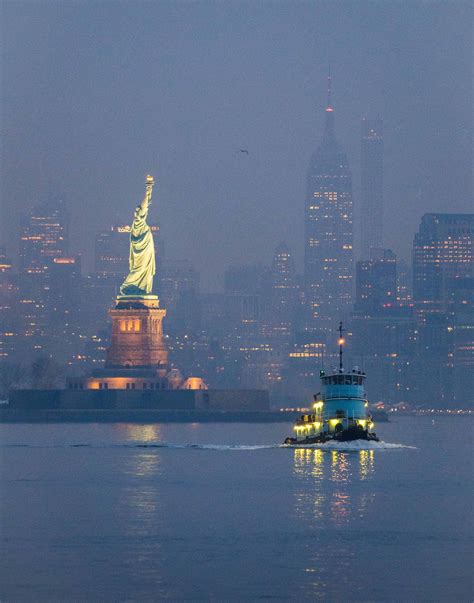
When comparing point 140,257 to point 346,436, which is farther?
point 140,257

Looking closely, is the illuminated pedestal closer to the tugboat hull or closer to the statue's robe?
the statue's robe

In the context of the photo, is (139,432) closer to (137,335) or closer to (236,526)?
(137,335)

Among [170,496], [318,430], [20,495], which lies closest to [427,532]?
[170,496]

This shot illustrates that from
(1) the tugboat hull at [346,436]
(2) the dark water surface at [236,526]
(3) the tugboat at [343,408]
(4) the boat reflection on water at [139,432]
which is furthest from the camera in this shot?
(4) the boat reflection on water at [139,432]

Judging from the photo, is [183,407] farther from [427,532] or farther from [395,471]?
[427,532]

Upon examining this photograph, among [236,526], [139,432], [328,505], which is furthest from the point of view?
[139,432]

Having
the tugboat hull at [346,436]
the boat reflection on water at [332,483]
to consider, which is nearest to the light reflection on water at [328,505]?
the boat reflection on water at [332,483]

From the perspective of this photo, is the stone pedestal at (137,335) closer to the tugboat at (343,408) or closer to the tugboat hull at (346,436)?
the tugboat hull at (346,436)

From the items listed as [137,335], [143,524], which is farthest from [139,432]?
[143,524]
